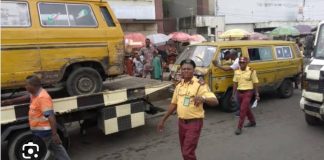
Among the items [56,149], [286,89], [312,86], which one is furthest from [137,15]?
[56,149]

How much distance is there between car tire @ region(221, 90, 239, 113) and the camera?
9.67m

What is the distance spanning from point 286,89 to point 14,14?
800 centimetres

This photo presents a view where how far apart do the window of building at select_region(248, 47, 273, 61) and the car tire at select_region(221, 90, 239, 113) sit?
1.27 m

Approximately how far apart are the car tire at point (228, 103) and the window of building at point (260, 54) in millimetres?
1269

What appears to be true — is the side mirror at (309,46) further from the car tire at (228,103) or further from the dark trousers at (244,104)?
the car tire at (228,103)

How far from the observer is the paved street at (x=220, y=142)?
6.44 metres

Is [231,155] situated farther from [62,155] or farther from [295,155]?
[62,155]

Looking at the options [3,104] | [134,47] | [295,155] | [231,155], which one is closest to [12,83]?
[3,104]

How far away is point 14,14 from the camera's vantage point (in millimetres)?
6363

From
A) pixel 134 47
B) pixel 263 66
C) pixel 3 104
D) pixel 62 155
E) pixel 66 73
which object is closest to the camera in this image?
pixel 62 155

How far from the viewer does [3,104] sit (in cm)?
609

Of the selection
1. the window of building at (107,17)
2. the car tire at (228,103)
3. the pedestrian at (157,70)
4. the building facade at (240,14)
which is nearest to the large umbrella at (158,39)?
the pedestrian at (157,70)

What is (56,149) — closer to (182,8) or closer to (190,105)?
(190,105)

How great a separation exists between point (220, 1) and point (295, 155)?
2388 centimetres
